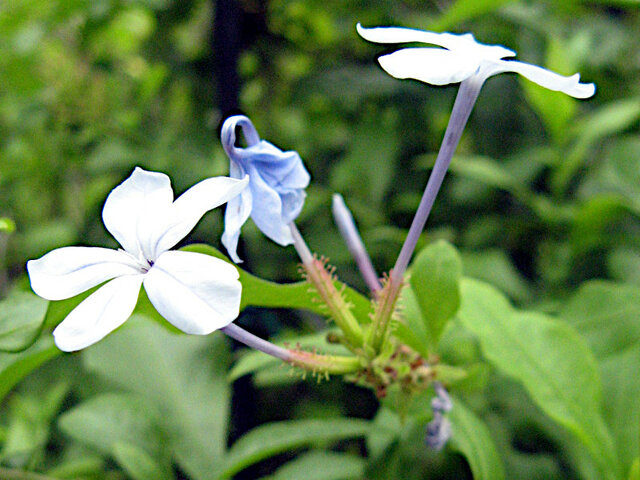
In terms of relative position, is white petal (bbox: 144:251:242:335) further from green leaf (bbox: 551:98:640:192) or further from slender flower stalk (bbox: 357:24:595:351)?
green leaf (bbox: 551:98:640:192)

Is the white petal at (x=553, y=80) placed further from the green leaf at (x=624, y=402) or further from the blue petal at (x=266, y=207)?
the green leaf at (x=624, y=402)

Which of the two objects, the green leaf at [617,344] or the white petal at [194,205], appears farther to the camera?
the green leaf at [617,344]

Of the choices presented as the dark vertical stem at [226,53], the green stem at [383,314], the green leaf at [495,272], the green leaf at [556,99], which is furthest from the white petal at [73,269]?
the green leaf at [556,99]

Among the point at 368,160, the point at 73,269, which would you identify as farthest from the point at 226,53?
the point at 73,269

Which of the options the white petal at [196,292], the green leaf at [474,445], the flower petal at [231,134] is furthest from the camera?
the green leaf at [474,445]

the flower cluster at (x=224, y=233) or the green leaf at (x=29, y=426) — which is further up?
the flower cluster at (x=224, y=233)

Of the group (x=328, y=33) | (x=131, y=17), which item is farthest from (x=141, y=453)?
(x=131, y=17)
